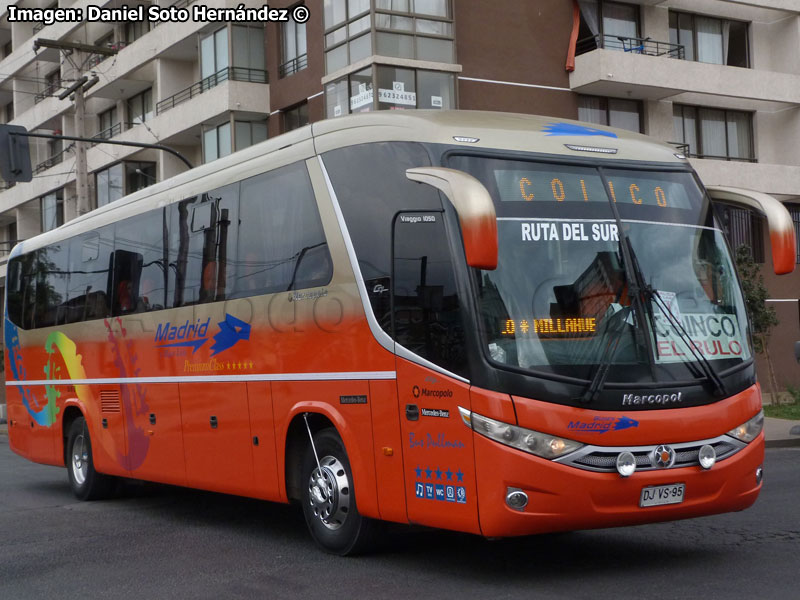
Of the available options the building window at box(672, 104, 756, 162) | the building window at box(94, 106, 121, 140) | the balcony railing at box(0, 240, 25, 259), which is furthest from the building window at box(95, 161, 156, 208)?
the building window at box(672, 104, 756, 162)

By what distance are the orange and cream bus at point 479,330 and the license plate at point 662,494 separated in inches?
0.7

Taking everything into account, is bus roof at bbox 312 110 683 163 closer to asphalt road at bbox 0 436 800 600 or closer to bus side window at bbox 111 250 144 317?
asphalt road at bbox 0 436 800 600

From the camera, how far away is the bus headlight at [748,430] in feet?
26.7

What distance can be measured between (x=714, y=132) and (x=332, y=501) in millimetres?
27175

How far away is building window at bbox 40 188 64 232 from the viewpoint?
46000 mm

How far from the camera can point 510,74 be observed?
30.2 meters

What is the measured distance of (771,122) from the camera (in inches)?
1367

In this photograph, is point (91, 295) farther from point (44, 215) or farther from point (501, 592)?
point (44, 215)

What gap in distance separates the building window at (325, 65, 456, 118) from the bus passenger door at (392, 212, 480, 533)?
771 inches

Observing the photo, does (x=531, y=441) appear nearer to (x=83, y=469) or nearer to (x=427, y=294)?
(x=427, y=294)

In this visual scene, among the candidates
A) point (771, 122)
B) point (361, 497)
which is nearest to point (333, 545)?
point (361, 497)

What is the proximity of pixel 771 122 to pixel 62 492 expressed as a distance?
2617 centimetres

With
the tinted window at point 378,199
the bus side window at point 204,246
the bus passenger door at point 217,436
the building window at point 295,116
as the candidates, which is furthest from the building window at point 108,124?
the tinted window at point 378,199

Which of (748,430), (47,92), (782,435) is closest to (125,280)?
(748,430)
